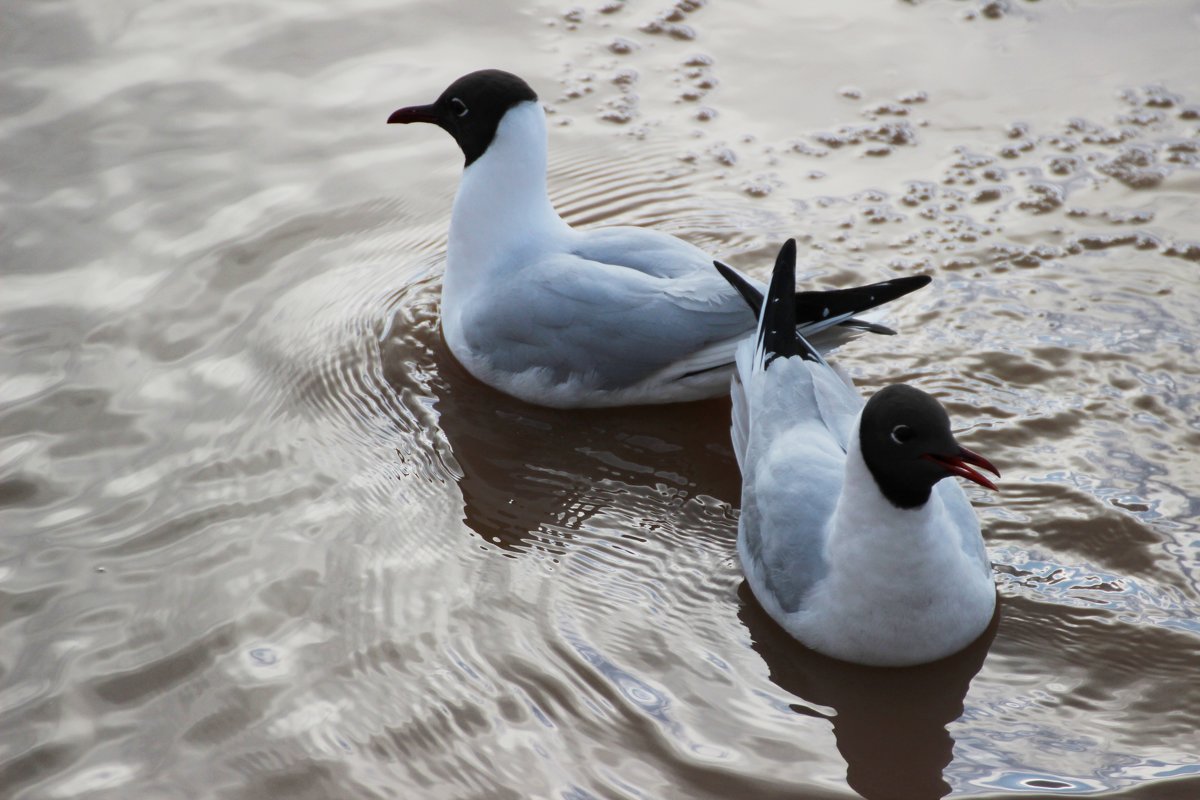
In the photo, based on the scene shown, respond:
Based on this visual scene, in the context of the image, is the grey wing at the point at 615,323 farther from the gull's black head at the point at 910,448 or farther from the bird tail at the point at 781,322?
the gull's black head at the point at 910,448

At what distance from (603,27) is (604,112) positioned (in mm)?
775

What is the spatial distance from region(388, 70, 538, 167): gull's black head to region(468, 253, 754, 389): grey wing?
0.63 m

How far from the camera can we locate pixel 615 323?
4.75 meters

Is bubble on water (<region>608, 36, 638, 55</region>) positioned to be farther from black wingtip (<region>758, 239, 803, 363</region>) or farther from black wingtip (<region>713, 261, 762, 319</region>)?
black wingtip (<region>758, 239, 803, 363</region>)

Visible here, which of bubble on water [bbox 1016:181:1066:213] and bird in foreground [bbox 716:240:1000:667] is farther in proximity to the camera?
bubble on water [bbox 1016:181:1066:213]

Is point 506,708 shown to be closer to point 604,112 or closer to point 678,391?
point 678,391

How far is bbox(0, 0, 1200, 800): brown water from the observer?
146 inches

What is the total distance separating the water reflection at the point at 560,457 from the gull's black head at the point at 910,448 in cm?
104

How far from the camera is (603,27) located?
22.9 feet

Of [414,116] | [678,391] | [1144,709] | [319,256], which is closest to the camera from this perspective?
[1144,709]

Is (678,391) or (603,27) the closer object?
(678,391)

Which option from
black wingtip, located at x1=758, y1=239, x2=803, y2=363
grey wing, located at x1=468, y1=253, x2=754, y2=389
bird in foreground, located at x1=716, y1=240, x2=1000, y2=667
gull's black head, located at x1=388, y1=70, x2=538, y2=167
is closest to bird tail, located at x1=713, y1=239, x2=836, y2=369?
black wingtip, located at x1=758, y1=239, x2=803, y2=363

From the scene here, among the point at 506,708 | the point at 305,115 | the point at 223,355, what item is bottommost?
the point at 506,708

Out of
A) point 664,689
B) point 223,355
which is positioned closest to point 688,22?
point 223,355
